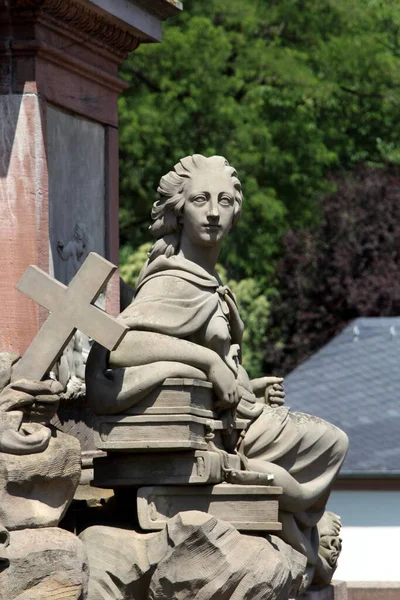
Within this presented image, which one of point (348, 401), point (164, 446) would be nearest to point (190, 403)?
point (164, 446)

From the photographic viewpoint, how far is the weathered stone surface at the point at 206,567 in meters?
7.79

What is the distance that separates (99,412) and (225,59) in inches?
882

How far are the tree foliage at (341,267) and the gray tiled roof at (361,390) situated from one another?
9.65 meters

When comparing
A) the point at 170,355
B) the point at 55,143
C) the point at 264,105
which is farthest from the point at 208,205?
the point at 264,105

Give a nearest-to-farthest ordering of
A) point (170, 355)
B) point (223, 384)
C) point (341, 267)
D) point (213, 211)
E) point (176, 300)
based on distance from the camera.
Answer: point (170, 355), point (223, 384), point (176, 300), point (213, 211), point (341, 267)

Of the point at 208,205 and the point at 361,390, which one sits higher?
the point at 208,205

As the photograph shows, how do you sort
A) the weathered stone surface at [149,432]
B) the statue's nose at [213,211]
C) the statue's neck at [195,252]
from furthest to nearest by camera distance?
the statue's neck at [195,252]
the statue's nose at [213,211]
the weathered stone surface at [149,432]

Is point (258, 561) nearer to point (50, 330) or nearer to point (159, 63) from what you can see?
point (50, 330)

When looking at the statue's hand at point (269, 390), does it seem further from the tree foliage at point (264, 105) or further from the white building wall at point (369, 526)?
the tree foliage at point (264, 105)

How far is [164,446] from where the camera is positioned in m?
7.89

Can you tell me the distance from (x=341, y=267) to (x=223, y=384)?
93.2ft

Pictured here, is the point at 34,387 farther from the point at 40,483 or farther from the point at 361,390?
the point at 361,390

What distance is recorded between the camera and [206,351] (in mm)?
8242

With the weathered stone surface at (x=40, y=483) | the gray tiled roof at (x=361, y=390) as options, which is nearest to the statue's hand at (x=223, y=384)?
the weathered stone surface at (x=40, y=483)
